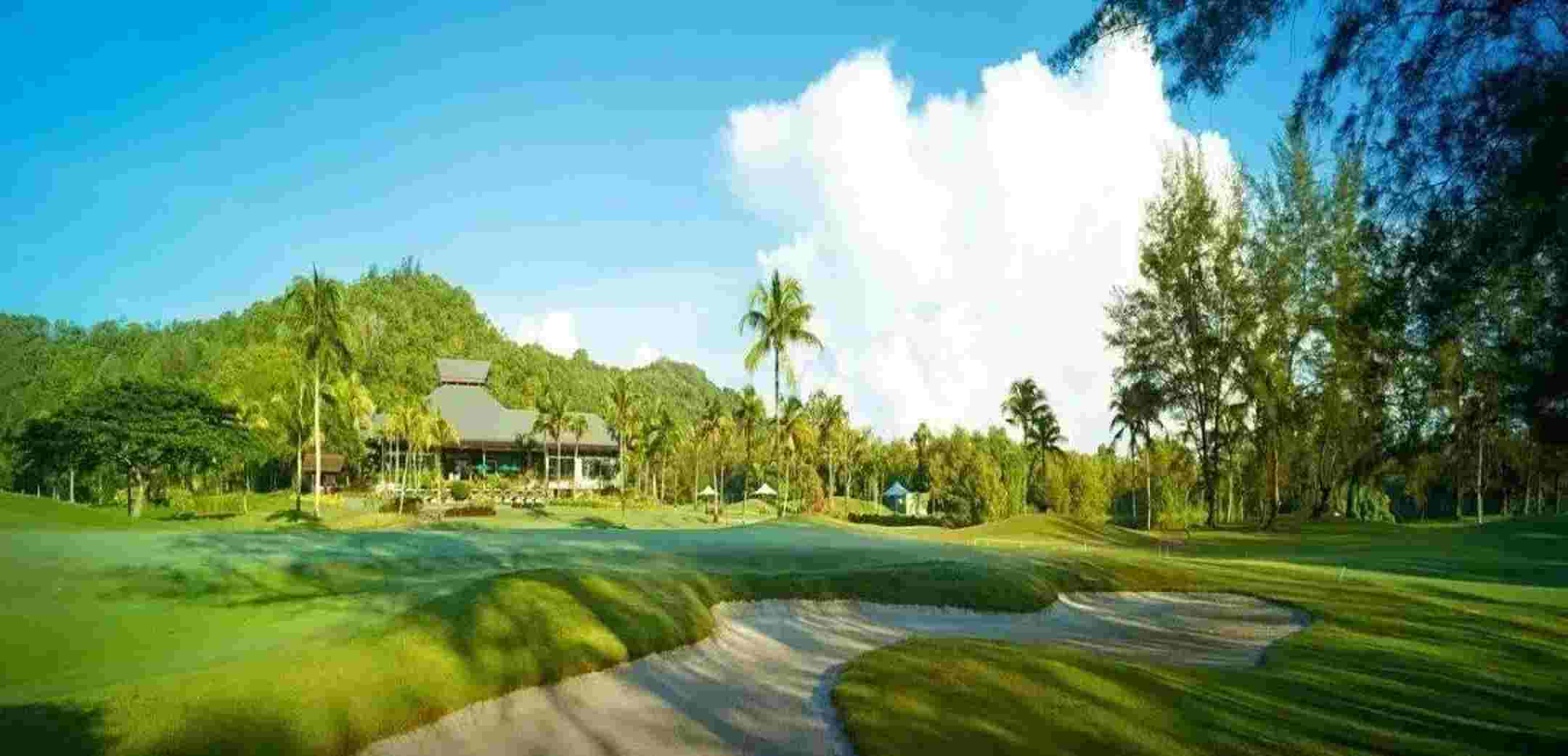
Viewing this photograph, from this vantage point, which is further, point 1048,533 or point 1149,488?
point 1149,488

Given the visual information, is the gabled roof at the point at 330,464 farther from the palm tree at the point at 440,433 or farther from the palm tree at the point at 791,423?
the palm tree at the point at 791,423

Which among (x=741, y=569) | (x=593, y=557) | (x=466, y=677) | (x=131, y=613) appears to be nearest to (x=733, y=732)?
(x=466, y=677)

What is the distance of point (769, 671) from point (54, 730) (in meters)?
9.15

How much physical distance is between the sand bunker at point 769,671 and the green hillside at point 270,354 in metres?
75.3

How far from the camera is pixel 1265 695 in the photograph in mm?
13211

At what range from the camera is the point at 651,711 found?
12344mm

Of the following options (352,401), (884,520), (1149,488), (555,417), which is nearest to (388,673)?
(884,520)

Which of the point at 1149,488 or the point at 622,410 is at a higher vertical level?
the point at 622,410

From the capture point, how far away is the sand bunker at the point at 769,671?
428 inches

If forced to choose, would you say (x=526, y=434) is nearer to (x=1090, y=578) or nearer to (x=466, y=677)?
(x=1090, y=578)

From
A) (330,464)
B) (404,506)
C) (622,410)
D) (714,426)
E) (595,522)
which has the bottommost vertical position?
(595,522)

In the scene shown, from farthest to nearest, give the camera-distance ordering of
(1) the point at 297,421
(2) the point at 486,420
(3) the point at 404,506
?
(2) the point at 486,420
(1) the point at 297,421
(3) the point at 404,506

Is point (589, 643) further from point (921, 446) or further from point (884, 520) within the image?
point (921, 446)

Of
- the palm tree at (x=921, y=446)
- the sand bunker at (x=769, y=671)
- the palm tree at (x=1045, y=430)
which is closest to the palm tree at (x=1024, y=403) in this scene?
the palm tree at (x=1045, y=430)
